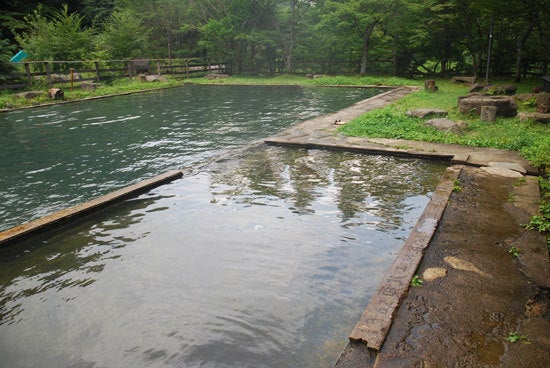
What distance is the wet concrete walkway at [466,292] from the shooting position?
2557 millimetres

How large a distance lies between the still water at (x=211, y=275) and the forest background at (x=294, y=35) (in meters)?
16.4

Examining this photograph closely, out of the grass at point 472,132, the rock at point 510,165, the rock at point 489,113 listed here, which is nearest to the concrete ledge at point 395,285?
the rock at point 510,165

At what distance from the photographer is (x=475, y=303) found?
3053mm

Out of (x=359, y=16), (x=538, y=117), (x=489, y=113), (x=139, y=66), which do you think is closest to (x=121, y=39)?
(x=139, y=66)

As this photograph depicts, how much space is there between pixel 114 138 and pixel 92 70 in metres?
Answer: 16.1

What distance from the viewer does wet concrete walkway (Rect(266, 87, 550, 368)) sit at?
2557 millimetres

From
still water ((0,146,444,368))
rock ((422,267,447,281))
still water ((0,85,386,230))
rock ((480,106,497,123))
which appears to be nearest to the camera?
still water ((0,146,444,368))

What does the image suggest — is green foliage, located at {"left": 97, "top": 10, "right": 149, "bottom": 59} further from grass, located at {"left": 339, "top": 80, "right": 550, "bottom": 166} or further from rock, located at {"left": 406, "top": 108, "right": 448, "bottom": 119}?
rock, located at {"left": 406, "top": 108, "right": 448, "bottom": 119}

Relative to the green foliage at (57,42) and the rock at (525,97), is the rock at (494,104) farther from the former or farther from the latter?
the green foliage at (57,42)

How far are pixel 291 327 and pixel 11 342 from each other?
2.31 metres

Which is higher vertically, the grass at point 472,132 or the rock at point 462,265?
the grass at point 472,132

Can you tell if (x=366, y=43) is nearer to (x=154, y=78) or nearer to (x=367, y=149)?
(x=154, y=78)

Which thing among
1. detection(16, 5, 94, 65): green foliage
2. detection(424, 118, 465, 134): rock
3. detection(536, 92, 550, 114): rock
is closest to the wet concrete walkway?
detection(424, 118, 465, 134): rock

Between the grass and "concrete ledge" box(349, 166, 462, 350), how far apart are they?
10.8ft
